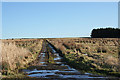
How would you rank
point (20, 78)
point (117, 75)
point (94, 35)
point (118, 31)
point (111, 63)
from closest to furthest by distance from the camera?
1. point (20, 78)
2. point (117, 75)
3. point (111, 63)
4. point (118, 31)
5. point (94, 35)

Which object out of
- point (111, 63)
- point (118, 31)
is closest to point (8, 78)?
point (111, 63)

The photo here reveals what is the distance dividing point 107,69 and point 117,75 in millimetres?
1286

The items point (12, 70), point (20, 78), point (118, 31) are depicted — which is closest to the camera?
point (20, 78)

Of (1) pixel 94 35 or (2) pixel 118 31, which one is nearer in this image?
(2) pixel 118 31

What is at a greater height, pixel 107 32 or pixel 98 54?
pixel 107 32

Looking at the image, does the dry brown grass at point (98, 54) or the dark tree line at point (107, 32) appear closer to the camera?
the dry brown grass at point (98, 54)

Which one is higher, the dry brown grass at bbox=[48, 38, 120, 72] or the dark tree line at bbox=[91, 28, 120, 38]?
the dark tree line at bbox=[91, 28, 120, 38]

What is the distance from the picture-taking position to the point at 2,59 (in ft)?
42.4

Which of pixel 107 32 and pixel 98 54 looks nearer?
pixel 98 54

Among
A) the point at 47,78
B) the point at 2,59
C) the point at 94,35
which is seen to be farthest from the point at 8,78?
the point at 94,35

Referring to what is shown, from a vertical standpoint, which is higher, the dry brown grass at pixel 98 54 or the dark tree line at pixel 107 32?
the dark tree line at pixel 107 32

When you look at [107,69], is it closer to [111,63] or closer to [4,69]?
[111,63]

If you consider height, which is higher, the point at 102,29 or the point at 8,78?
the point at 102,29

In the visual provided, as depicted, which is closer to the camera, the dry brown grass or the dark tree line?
the dry brown grass
